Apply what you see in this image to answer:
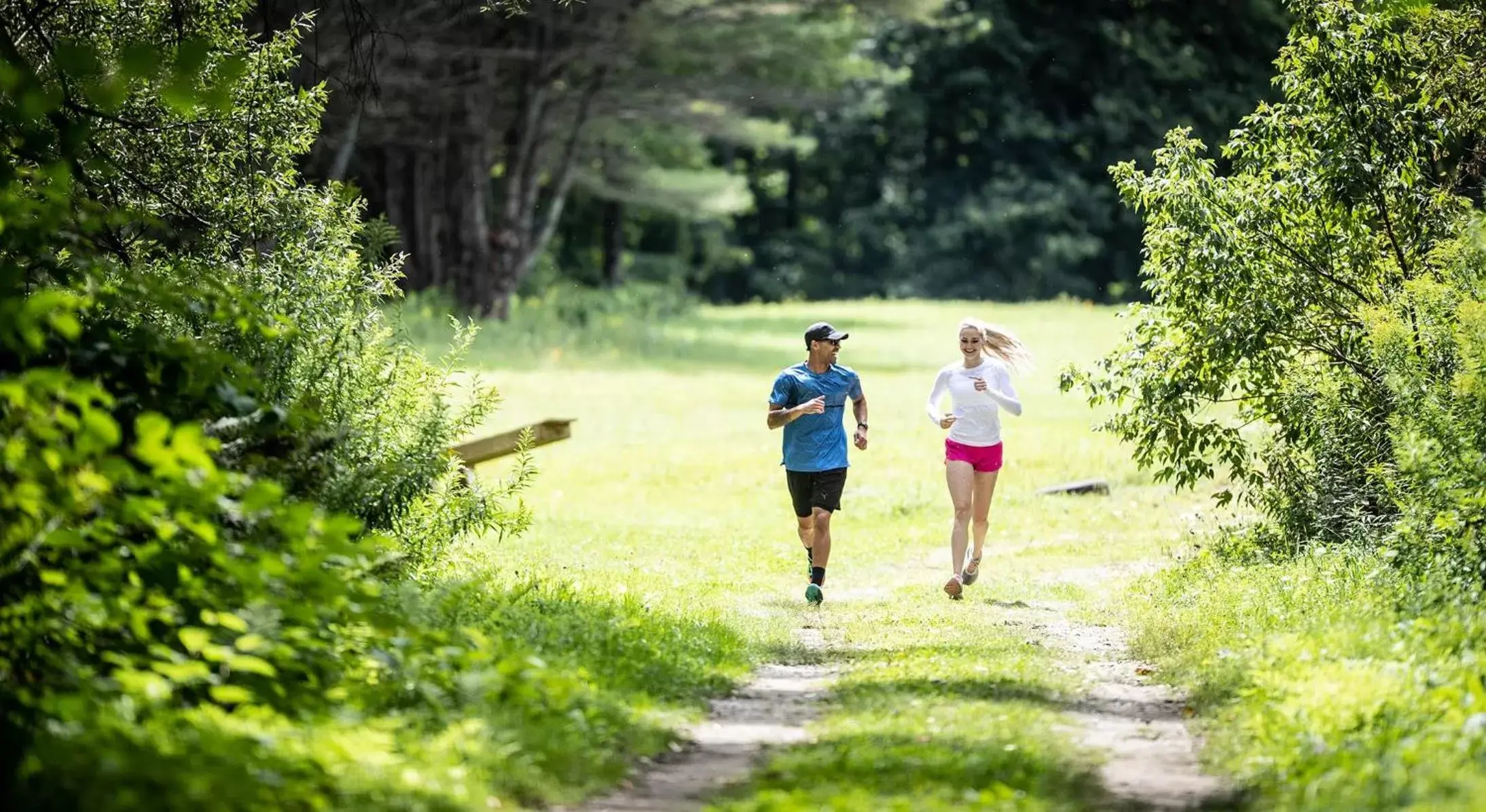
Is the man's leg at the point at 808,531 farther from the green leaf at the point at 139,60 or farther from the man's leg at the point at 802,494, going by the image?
the green leaf at the point at 139,60

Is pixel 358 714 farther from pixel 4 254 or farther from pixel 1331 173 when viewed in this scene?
pixel 1331 173

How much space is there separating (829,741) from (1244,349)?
720 centimetres

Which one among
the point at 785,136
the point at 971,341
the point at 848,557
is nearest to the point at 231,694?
the point at 971,341

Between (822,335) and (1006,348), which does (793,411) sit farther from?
(1006,348)

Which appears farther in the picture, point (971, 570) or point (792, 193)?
point (792, 193)

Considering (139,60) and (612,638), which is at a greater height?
(139,60)

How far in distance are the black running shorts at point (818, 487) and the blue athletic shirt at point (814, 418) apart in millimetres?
49

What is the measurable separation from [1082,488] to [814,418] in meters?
8.76

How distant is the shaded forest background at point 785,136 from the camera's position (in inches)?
1556

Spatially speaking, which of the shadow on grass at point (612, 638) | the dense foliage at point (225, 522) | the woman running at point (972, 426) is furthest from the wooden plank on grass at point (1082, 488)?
the dense foliage at point (225, 522)

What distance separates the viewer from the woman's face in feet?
45.5

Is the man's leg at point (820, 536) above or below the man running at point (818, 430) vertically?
below

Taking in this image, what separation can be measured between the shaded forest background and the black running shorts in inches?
519

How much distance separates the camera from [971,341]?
13.9 metres
